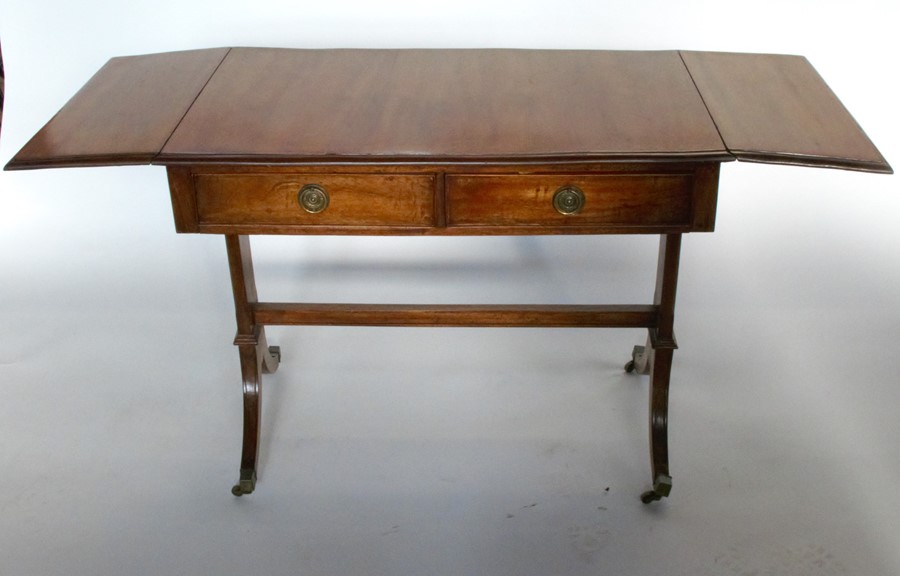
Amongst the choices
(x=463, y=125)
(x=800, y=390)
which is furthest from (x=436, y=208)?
(x=800, y=390)

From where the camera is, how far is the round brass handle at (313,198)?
95.7 inches

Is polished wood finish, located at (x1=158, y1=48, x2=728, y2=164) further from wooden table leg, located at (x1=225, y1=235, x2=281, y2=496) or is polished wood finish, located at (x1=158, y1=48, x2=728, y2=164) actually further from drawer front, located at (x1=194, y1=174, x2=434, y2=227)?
wooden table leg, located at (x1=225, y1=235, x2=281, y2=496)

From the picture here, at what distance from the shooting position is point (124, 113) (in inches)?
100

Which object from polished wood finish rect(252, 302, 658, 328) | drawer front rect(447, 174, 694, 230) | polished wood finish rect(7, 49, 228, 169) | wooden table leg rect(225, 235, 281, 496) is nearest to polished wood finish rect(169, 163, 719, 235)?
drawer front rect(447, 174, 694, 230)

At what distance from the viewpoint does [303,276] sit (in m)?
3.75

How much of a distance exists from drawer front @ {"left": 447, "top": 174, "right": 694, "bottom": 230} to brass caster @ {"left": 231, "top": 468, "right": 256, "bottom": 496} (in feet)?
2.92

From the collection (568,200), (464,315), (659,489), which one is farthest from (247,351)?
(659,489)

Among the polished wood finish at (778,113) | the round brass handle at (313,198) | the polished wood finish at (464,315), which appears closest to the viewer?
the polished wood finish at (778,113)

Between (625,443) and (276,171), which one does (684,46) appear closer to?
(625,443)

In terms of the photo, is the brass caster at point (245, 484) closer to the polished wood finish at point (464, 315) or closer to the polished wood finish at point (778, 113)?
the polished wood finish at point (464, 315)

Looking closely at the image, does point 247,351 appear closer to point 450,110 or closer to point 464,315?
point 464,315

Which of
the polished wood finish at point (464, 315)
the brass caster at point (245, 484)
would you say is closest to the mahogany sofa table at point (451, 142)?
the polished wood finish at point (464, 315)

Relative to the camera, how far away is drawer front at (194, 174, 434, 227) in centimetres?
242

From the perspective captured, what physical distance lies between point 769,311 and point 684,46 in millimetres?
936
